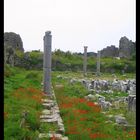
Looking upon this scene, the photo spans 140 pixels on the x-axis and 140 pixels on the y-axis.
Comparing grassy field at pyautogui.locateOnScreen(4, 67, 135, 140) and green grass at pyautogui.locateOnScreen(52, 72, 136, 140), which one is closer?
grassy field at pyautogui.locateOnScreen(4, 67, 135, 140)

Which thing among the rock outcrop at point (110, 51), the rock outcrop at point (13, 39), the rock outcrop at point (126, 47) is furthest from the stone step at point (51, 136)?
the rock outcrop at point (110, 51)

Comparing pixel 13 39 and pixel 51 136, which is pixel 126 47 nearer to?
pixel 13 39

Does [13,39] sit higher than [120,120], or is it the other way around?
[13,39]

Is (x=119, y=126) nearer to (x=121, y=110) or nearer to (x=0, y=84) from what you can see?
(x=121, y=110)

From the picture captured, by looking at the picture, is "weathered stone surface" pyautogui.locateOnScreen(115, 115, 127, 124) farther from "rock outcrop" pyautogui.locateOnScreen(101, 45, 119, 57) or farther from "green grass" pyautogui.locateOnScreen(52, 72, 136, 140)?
"rock outcrop" pyautogui.locateOnScreen(101, 45, 119, 57)

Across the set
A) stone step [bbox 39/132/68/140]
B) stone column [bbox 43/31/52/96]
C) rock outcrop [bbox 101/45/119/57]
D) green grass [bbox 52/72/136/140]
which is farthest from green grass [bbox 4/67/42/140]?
rock outcrop [bbox 101/45/119/57]

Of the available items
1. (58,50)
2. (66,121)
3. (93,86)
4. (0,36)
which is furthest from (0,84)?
(58,50)

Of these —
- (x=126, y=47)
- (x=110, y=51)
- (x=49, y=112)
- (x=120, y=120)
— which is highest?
(x=126, y=47)

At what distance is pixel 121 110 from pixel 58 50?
1401 inches

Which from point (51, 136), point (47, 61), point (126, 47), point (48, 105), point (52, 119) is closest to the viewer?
point (51, 136)

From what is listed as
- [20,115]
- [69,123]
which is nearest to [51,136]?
[69,123]

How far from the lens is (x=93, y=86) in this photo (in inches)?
866
